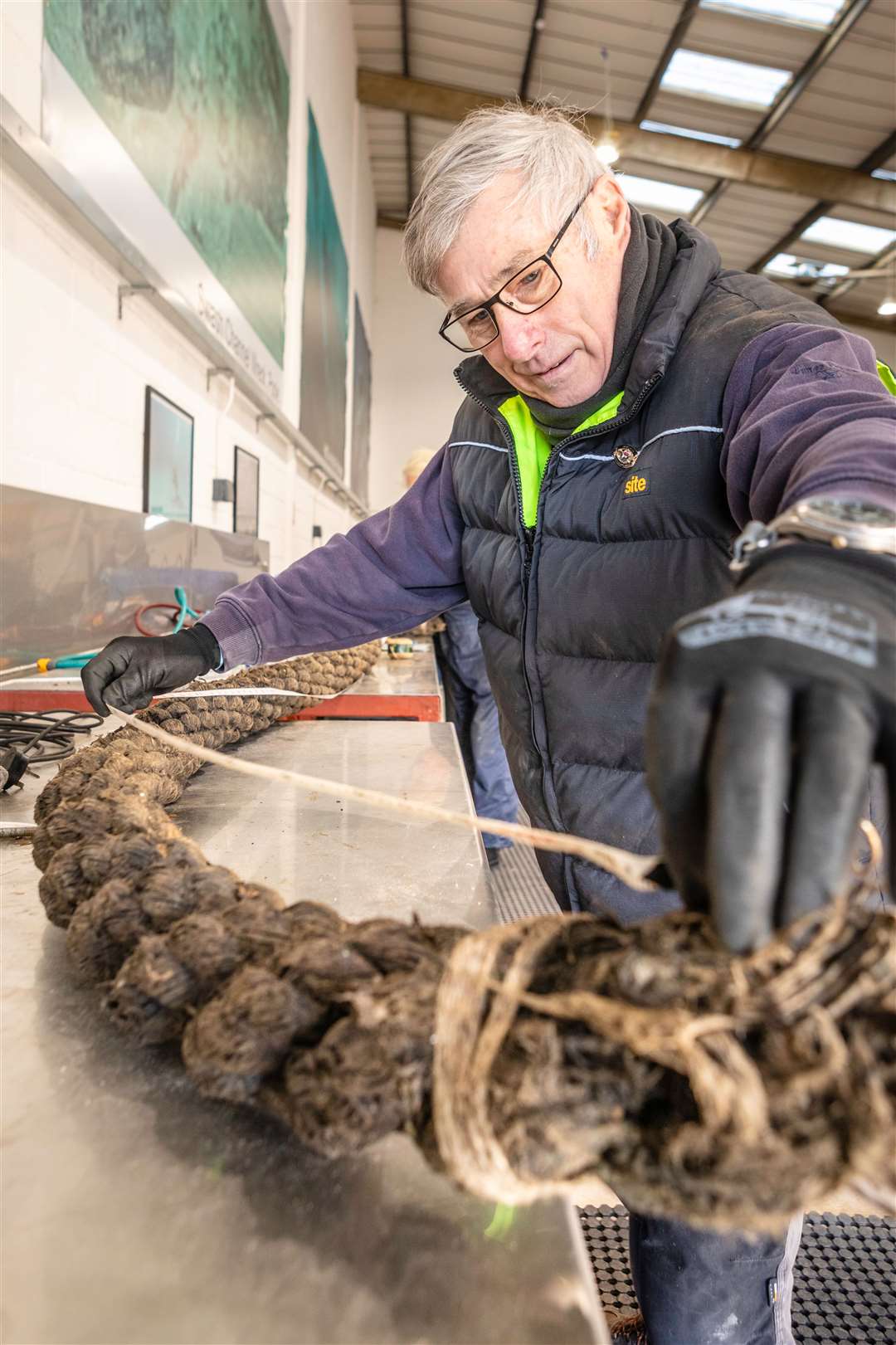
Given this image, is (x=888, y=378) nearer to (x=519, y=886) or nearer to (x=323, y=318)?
(x=519, y=886)

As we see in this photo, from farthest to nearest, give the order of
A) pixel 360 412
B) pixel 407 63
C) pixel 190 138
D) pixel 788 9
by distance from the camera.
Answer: pixel 360 412
pixel 407 63
pixel 788 9
pixel 190 138

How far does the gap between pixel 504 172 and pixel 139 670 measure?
882 mm

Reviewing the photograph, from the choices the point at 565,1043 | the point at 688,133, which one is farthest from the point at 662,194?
the point at 565,1043

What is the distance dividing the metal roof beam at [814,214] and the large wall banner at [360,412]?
12.5ft

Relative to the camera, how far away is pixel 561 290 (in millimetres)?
1150

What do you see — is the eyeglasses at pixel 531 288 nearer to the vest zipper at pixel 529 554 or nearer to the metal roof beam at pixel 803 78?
the vest zipper at pixel 529 554

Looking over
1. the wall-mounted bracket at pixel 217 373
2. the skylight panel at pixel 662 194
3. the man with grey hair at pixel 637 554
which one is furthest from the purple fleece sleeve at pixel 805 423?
the skylight panel at pixel 662 194

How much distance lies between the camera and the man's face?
44.3 inches

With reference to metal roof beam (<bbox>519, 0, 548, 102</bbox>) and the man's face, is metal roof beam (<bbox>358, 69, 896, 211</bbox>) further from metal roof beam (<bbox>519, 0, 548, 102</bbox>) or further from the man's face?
the man's face

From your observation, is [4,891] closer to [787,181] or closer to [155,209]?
[155,209]

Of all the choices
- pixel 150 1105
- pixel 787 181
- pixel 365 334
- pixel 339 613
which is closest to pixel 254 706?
pixel 339 613

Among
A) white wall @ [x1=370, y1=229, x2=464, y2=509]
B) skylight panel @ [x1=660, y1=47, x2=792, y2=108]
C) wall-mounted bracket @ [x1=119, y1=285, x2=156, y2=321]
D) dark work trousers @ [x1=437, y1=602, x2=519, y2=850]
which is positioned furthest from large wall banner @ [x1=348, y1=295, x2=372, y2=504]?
wall-mounted bracket @ [x1=119, y1=285, x2=156, y2=321]

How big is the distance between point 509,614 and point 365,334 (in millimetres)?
9069

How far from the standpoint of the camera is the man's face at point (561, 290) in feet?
3.69
